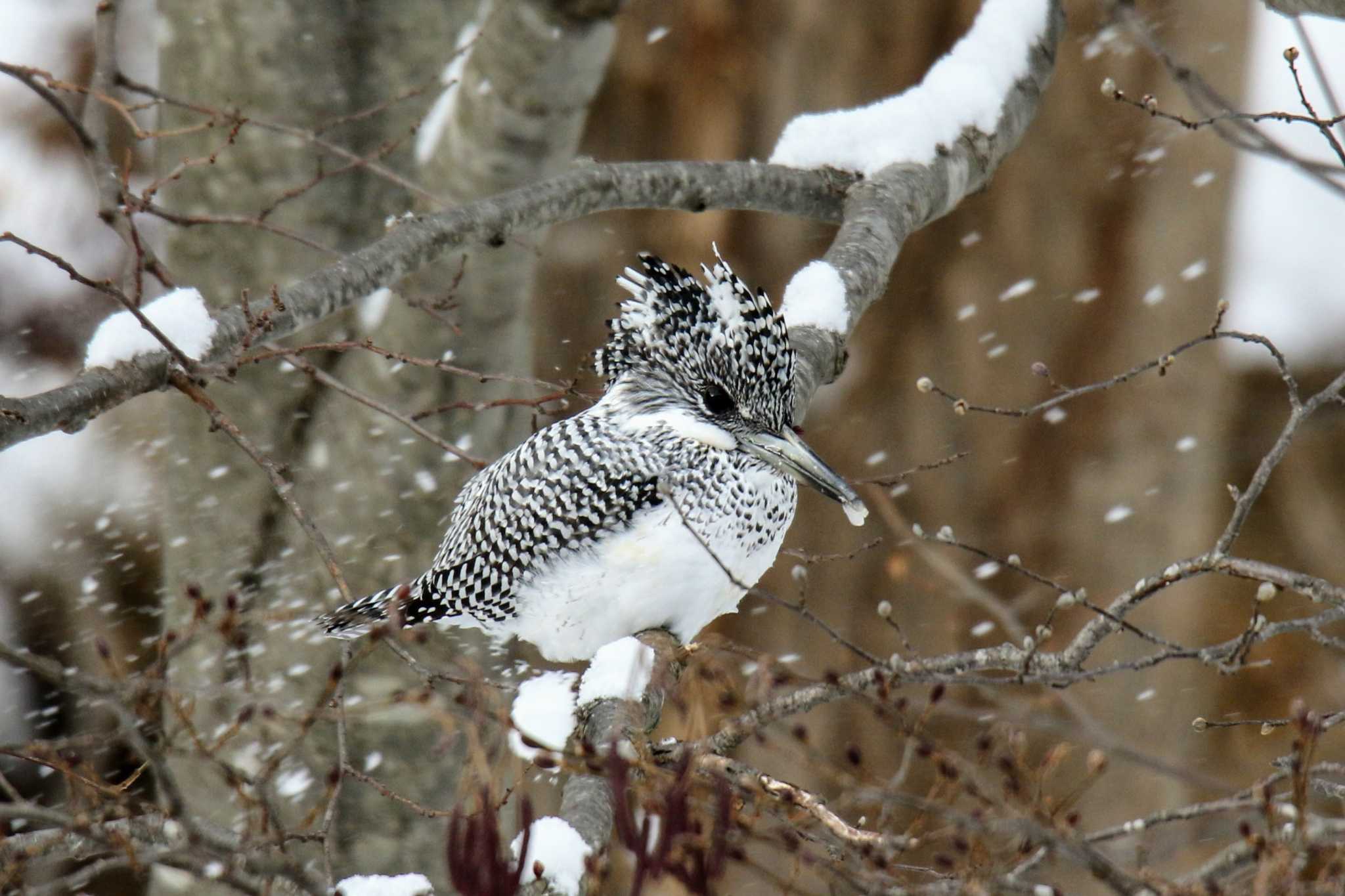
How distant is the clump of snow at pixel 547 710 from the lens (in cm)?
229

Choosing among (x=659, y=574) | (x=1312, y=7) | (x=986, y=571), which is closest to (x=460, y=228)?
(x=659, y=574)

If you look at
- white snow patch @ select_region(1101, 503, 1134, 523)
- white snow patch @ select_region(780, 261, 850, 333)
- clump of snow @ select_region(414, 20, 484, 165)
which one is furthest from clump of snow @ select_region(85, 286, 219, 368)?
white snow patch @ select_region(1101, 503, 1134, 523)

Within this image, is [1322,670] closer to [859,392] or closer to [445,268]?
[859,392]

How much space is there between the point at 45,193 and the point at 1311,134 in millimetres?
5180

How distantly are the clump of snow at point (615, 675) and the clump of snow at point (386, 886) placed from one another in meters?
0.42

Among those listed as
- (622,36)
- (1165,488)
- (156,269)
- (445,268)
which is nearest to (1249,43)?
(1165,488)

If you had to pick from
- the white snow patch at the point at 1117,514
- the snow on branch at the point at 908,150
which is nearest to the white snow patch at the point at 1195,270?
the white snow patch at the point at 1117,514

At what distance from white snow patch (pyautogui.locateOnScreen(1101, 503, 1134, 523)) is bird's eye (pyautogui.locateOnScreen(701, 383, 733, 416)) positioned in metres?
3.10

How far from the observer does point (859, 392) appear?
5.41 meters

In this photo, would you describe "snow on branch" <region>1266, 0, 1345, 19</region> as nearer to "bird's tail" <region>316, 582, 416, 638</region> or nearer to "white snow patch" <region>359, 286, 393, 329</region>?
"bird's tail" <region>316, 582, 416, 638</region>

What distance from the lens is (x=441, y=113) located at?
4.21 m

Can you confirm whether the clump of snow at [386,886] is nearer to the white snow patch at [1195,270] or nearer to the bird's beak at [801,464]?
the bird's beak at [801,464]

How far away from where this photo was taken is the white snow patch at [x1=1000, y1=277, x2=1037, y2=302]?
17.2 feet

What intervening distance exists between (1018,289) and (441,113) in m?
2.31
